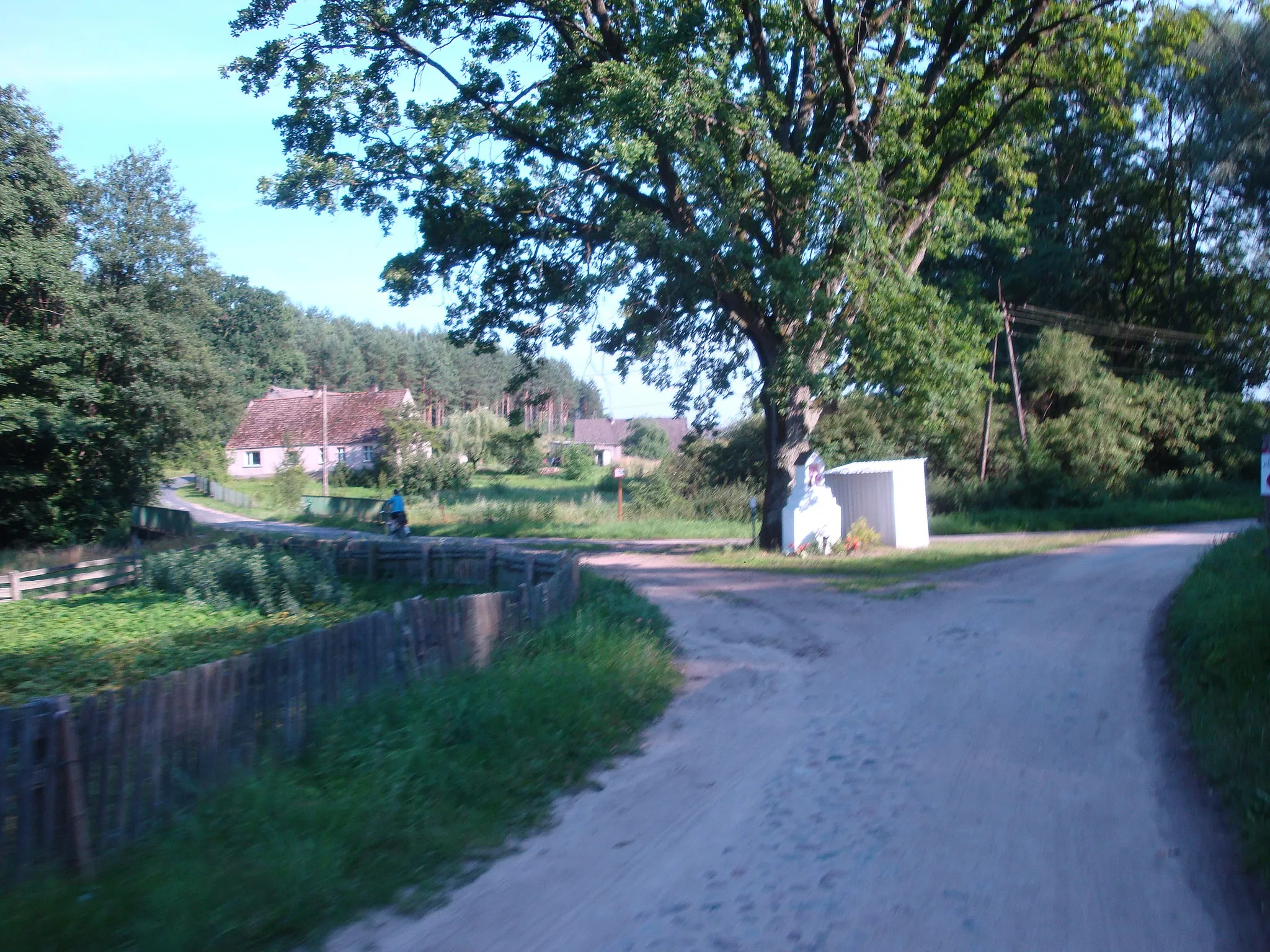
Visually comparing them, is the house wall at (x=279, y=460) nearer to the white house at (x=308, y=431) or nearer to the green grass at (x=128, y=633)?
the white house at (x=308, y=431)

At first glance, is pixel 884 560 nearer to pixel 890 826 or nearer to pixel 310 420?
pixel 890 826

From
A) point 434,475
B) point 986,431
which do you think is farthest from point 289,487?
point 986,431

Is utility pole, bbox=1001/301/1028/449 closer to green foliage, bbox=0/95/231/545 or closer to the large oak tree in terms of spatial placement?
the large oak tree

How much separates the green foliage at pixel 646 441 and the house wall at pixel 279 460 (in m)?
23.7

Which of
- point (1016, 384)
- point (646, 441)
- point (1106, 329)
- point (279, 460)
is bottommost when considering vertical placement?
point (1016, 384)

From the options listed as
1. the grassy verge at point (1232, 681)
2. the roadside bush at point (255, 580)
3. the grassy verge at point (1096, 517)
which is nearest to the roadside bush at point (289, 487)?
the roadside bush at point (255, 580)

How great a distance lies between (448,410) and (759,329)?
257 ft

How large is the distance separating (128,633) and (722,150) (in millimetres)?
14138

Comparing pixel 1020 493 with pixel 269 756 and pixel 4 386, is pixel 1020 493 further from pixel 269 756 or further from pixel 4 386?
pixel 4 386

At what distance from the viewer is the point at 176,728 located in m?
6.04

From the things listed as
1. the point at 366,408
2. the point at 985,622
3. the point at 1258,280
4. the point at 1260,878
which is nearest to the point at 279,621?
the point at 985,622

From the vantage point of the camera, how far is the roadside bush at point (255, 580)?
1866 cm

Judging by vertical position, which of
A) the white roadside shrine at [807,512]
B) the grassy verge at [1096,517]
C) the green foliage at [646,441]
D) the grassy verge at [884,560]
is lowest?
the grassy verge at [884,560]

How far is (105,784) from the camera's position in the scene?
18.0ft
